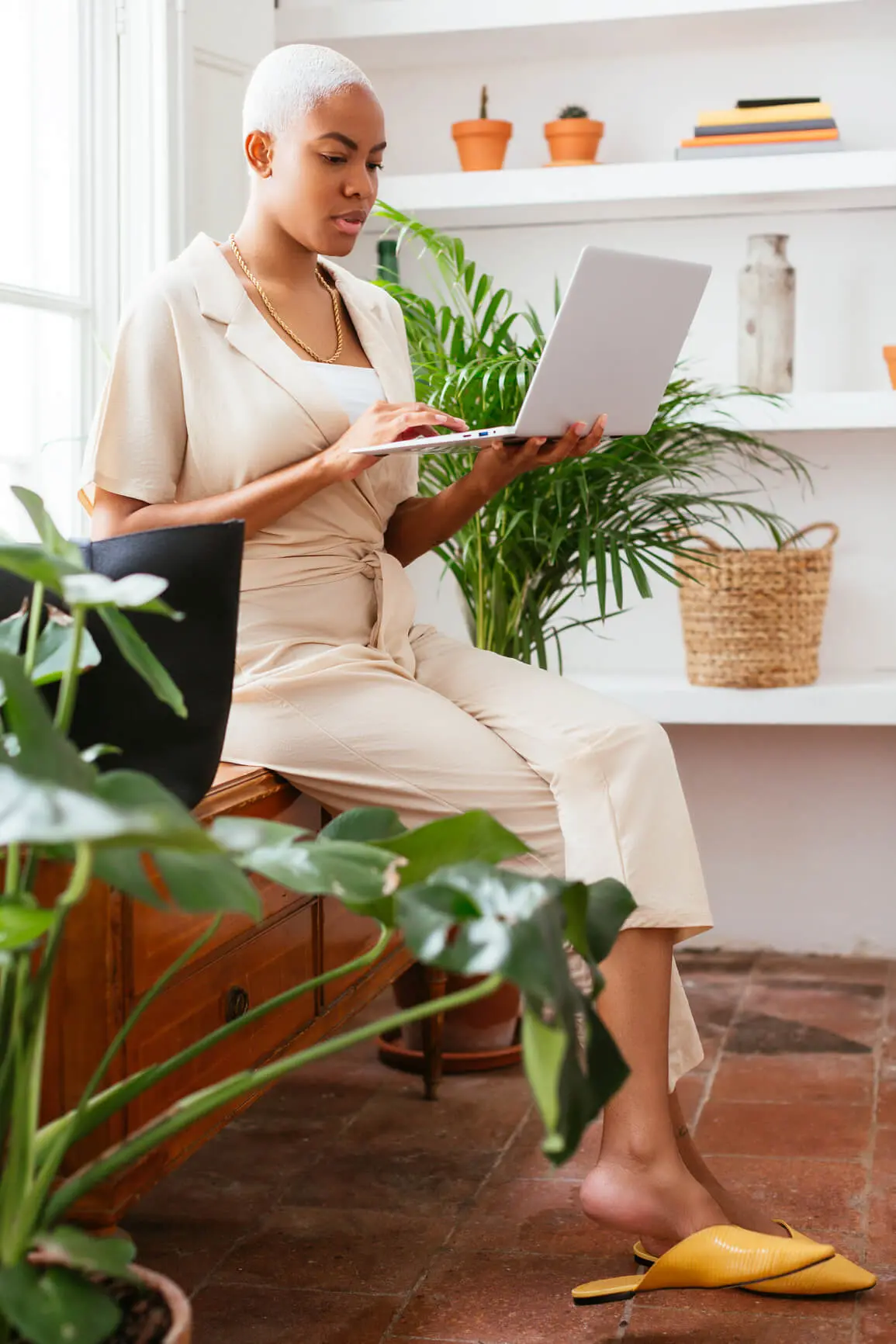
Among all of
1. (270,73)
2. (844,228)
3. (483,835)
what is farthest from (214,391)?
(844,228)

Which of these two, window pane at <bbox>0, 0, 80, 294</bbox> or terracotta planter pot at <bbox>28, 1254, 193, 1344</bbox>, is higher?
window pane at <bbox>0, 0, 80, 294</bbox>

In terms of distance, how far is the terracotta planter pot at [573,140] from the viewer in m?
3.63

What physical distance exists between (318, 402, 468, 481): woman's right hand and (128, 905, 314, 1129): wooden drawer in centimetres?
60

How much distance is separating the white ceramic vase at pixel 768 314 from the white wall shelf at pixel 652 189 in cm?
14

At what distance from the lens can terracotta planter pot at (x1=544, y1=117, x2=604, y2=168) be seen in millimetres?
3633

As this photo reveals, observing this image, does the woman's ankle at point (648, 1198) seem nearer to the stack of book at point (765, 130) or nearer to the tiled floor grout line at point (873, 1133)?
the tiled floor grout line at point (873, 1133)

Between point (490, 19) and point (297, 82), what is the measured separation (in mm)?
1590

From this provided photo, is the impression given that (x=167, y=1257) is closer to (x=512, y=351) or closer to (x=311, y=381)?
(x=311, y=381)

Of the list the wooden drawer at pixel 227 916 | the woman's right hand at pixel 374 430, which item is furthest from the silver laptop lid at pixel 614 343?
the wooden drawer at pixel 227 916

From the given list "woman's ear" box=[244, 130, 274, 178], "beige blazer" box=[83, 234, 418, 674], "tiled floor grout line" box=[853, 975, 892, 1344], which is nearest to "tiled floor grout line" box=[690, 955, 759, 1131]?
"tiled floor grout line" box=[853, 975, 892, 1344]

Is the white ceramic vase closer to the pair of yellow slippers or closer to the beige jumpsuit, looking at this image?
the beige jumpsuit

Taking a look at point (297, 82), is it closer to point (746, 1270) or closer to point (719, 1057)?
point (746, 1270)

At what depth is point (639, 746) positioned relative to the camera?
6.78 ft

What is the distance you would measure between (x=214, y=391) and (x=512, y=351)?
0.88 meters
